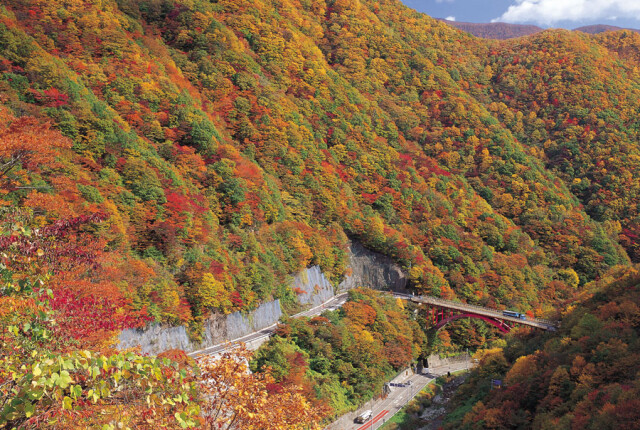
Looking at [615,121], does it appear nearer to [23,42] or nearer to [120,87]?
[120,87]

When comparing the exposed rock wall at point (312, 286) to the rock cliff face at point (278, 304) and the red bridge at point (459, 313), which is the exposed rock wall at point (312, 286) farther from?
the red bridge at point (459, 313)

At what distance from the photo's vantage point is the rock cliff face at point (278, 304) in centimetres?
3169

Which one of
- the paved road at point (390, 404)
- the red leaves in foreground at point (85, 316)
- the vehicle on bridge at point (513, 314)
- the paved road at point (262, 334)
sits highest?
the red leaves in foreground at point (85, 316)

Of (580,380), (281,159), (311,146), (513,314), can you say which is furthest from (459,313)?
(580,380)

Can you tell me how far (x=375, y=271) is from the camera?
63.6 meters

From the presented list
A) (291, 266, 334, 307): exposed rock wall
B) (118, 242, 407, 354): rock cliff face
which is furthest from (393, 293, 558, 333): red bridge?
(291, 266, 334, 307): exposed rock wall

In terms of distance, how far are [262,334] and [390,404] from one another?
46.4 ft

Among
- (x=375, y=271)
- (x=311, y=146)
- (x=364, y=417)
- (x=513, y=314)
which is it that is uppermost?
(x=311, y=146)

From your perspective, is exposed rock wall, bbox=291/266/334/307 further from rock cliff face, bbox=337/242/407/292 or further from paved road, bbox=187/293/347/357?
rock cliff face, bbox=337/242/407/292

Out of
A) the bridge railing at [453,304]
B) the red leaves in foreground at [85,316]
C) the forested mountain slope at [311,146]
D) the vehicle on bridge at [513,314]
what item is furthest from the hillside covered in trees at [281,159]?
the vehicle on bridge at [513,314]

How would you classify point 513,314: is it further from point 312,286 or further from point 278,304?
point 278,304

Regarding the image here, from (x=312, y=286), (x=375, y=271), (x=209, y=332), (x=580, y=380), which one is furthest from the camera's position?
(x=375, y=271)

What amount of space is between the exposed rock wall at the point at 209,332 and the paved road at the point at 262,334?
396 millimetres

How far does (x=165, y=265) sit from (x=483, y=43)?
125 meters
